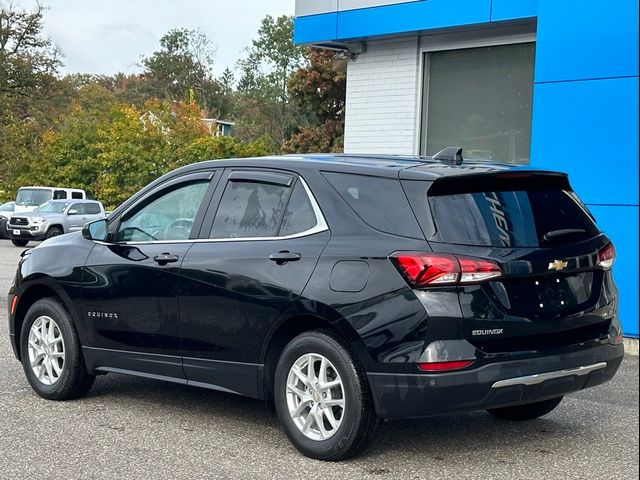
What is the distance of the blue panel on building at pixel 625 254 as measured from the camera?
9469mm

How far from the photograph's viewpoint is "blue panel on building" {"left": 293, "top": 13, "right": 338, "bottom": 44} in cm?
1371

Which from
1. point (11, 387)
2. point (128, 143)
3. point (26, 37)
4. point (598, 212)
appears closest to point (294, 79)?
point (128, 143)

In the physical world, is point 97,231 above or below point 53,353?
above

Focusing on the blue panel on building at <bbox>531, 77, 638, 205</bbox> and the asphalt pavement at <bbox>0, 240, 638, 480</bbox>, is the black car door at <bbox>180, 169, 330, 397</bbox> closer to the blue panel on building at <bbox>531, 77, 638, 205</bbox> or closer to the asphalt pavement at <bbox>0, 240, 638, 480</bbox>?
the asphalt pavement at <bbox>0, 240, 638, 480</bbox>

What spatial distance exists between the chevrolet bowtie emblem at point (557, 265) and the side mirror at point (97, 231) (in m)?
3.16

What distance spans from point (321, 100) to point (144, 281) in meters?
32.5

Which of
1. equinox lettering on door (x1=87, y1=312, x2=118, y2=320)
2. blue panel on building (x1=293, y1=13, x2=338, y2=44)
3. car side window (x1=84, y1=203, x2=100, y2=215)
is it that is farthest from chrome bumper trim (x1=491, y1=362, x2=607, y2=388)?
car side window (x1=84, y1=203, x2=100, y2=215)

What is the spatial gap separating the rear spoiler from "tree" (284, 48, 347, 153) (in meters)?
30.7

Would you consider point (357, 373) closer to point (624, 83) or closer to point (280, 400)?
point (280, 400)

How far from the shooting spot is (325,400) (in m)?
5.22

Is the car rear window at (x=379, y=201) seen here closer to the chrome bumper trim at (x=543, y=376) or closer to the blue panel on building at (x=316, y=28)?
the chrome bumper trim at (x=543, y=376)

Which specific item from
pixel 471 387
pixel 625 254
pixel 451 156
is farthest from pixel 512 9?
pixel 471 387

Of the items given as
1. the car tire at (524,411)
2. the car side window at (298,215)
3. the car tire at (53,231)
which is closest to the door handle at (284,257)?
the car side window at (298,215)

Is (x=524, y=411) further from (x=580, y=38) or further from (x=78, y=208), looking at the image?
(x=78, y=208)
